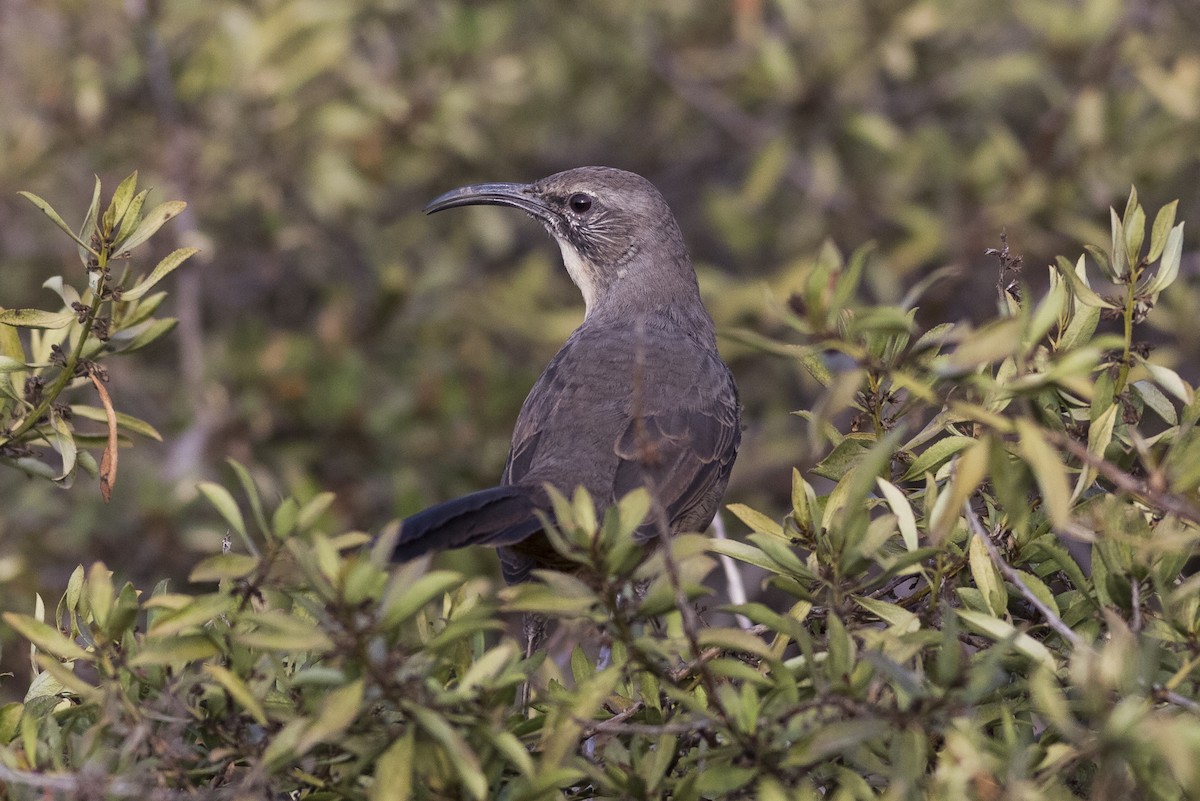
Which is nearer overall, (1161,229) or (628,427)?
(1161,229)

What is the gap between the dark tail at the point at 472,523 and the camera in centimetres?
320

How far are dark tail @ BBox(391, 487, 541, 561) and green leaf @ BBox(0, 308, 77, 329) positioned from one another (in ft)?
2.96

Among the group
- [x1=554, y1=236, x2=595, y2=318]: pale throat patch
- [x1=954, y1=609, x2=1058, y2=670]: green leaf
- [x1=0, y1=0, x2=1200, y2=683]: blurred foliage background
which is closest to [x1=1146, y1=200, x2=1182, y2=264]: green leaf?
[x1=954, y1=609, x2=1058, y2=670]: green leaf

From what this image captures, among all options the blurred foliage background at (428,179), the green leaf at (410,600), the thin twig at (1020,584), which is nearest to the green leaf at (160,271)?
the green leaf at (410,600)

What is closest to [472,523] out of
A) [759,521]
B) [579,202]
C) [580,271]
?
[759,521]

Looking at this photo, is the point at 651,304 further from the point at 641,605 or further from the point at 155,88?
the point at 641,605

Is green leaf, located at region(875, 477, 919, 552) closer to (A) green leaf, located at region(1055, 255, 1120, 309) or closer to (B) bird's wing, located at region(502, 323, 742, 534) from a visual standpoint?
(A) green leaf, located at region(1055, 255, 1120, 309)

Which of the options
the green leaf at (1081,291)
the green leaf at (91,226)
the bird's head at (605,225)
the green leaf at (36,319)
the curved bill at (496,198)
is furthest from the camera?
the curved bill at (496,198)

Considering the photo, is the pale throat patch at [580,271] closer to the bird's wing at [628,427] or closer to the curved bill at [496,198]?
the curved bill at [496,198]

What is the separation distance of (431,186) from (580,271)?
1785mm

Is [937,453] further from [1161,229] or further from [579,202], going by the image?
[579,202]

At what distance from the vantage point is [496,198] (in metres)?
5.96

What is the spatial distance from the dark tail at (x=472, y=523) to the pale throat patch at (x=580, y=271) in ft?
7.13

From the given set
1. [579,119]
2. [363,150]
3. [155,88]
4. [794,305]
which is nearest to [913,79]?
[579,119]
